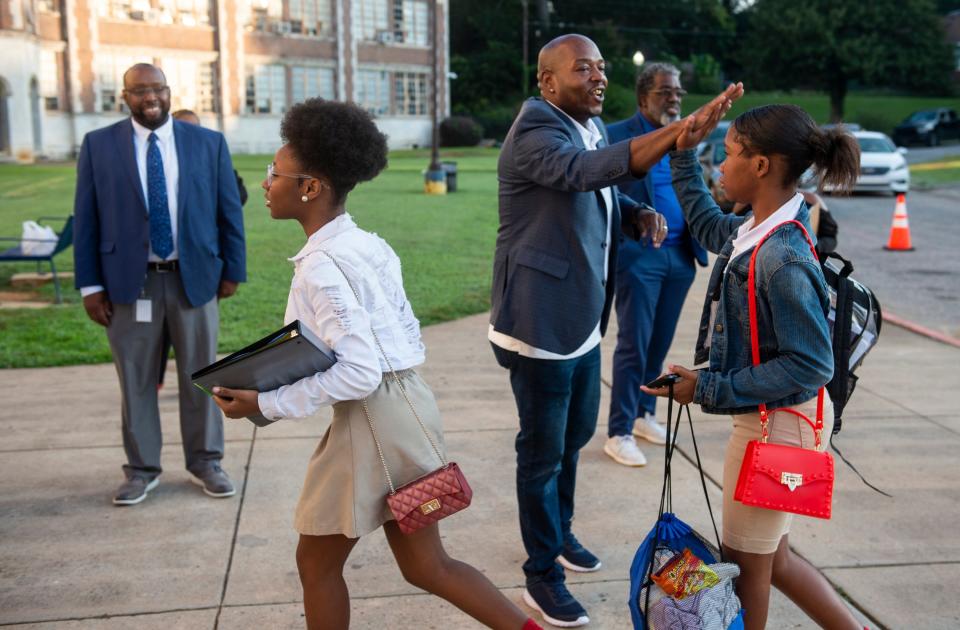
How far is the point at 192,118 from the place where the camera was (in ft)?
21.1

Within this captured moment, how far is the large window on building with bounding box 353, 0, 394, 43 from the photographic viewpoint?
163 ft

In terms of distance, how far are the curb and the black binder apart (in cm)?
698

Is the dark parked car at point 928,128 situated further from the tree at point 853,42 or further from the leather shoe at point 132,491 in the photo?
the leather shoe at point 132,491

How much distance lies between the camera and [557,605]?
3498 mm

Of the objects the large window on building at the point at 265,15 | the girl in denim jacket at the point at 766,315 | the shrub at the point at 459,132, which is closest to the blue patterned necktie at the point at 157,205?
the girl in denim jacket at the point at 766,315

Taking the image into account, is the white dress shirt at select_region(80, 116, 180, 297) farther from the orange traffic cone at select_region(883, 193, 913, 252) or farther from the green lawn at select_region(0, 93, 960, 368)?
the orange traffic cone at select_region(883, 193, 913, 252)

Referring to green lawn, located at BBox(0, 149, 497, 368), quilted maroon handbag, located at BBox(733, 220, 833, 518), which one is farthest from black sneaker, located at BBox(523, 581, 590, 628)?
green lawn, located at BBox(0, 149, 497, 368)

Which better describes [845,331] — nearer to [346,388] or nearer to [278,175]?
[346,388]

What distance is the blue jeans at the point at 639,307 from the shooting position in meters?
5.00

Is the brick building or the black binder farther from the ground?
the brick building

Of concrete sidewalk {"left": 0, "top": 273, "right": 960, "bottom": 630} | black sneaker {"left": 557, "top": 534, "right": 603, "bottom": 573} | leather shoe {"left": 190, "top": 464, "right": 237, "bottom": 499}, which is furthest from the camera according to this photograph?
leather shoe {"left": 190, "top": 464, "right": 237, "bottom": 499}

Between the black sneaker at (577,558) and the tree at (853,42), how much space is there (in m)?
53.3

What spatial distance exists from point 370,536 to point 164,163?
6.59 feet

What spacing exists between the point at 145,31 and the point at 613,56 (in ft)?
104
